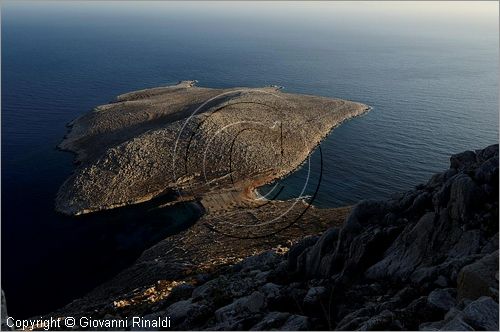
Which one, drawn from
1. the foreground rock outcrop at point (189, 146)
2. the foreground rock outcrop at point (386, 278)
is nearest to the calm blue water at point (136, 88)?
the foreground rock outcrop at point (189, 146)

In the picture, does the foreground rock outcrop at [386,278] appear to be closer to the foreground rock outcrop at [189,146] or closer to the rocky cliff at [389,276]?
the rocky cliff at [389,276]

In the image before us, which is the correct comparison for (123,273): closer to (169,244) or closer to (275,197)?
(169,244)

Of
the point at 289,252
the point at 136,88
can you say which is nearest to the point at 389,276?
the point at 289,252

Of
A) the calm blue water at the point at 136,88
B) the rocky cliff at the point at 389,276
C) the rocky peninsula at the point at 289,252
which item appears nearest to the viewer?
the rocky cliff at the point at 389,276

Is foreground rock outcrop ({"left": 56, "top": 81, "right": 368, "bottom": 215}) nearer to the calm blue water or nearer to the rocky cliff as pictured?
the calm blue water

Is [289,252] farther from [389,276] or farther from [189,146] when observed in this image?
[189,146]
